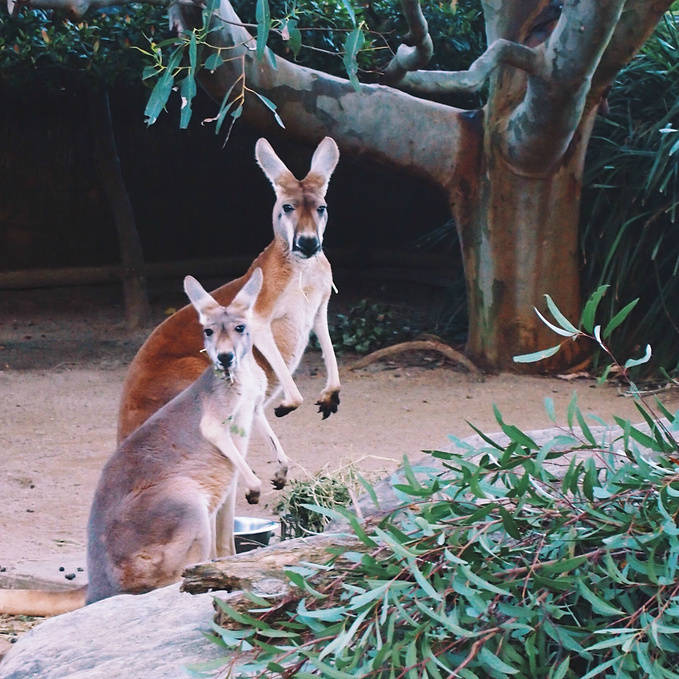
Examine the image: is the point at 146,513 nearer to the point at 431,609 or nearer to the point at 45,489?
A: the point at 431,609

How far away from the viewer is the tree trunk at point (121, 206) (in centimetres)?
822

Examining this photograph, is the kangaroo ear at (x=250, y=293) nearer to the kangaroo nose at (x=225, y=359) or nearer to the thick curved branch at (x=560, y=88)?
the kangaroo nose at (x=225, y=359)

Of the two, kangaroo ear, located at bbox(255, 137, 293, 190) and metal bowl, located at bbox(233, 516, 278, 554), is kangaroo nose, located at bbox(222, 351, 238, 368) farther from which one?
metal bowl, located at bbox(233, 516, 278, 554)

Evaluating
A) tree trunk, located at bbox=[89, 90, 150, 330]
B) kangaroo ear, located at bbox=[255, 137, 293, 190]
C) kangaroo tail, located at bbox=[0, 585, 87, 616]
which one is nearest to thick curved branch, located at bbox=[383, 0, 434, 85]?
kangaroo ear, located at bbox=[255, 137, 293, 190]

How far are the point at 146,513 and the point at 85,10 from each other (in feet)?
7.38

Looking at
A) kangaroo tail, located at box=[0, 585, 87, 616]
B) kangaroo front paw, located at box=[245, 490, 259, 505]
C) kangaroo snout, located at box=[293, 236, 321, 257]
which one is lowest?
kangaroo tail, located at box=[0, 585, 87, 616]

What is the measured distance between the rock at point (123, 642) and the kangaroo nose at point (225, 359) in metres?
0.82

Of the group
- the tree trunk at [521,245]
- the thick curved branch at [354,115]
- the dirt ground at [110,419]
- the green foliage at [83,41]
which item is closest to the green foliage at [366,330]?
the dirt ground at [110,419]

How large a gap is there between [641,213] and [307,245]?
4.11m

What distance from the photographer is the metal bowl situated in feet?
12.4

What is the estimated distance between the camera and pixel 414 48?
4270mm

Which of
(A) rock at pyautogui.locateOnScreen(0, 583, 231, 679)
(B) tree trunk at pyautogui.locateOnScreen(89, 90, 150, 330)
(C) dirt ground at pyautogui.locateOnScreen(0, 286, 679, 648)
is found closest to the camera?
(A) rock at pyautogui.locateOnScreen(0, 583, 231, 679)

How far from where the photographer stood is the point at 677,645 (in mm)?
1553

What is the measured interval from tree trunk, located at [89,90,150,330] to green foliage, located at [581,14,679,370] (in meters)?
3.59
